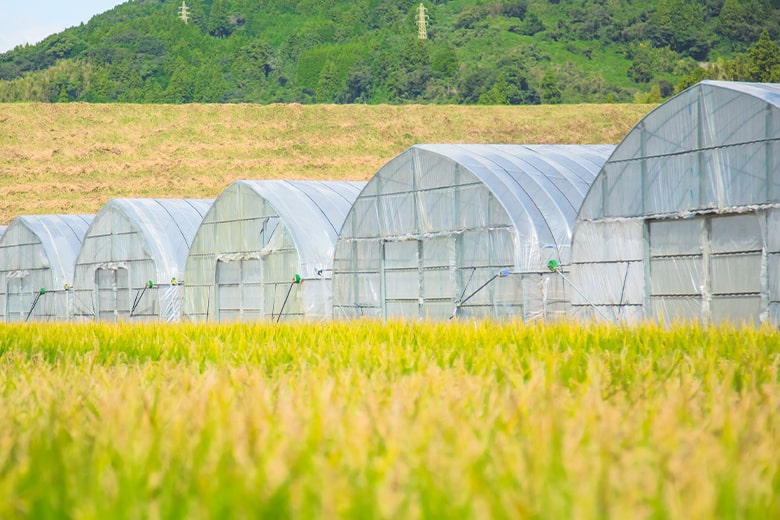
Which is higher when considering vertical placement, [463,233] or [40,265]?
[463,233]

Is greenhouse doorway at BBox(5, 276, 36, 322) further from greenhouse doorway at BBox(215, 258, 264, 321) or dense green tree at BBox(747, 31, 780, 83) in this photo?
dense green tree at BBox(747, 31, 780, 83)

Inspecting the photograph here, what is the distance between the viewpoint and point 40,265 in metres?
30.7

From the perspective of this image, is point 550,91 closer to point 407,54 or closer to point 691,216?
point 407,54

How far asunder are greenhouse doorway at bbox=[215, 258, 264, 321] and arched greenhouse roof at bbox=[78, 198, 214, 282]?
208cm

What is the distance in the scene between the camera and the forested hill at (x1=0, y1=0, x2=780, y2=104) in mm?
102781

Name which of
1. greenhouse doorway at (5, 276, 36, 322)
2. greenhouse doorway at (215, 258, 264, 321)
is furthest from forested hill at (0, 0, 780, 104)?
greenhouse doorway at (215, 258, 264, 321)

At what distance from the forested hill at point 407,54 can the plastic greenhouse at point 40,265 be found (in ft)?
196

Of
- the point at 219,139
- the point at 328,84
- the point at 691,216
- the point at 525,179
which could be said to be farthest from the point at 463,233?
the point at 328,84

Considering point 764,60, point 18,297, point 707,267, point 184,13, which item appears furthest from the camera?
point 184,13

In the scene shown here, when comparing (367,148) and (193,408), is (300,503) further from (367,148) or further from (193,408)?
(367,148)

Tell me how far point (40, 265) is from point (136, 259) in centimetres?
519

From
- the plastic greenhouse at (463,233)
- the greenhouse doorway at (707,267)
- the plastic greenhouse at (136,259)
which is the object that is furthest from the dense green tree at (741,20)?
the greenhouse doorway at (707,267)

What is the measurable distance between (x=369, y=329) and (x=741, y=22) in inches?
4482

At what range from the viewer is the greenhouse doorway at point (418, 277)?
1927cm
